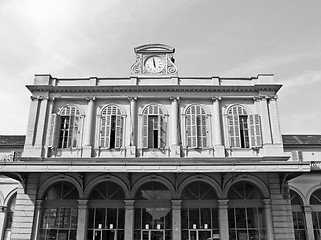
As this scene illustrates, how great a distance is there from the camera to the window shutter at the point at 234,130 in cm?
1812

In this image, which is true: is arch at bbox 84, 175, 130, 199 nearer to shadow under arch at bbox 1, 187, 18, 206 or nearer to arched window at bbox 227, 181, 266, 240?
arched window at bbox 227, 181, 266, 240

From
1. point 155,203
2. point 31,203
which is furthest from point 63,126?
point 155,203

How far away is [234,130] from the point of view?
18.4 metres

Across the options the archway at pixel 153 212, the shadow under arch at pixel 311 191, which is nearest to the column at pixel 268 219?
the shadow under arch at pixel 311 191

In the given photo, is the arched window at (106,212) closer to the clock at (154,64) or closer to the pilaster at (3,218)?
the pilaster at (3,218)

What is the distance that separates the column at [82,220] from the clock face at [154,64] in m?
8.77

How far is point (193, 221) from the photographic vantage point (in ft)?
55.1

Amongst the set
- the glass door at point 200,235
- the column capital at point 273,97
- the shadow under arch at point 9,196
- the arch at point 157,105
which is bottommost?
the glass door at point 200,235

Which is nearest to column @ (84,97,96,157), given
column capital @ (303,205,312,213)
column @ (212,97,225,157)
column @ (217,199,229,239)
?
column @ (212,97,225,157)

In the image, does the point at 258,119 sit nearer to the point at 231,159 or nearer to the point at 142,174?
the point at 231,159

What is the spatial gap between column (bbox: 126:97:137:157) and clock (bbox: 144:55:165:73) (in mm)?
2436

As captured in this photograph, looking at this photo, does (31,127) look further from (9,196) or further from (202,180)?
(202,180)

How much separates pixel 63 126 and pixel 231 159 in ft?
31.9

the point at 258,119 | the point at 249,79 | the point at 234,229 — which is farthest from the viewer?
the point at 249,79
